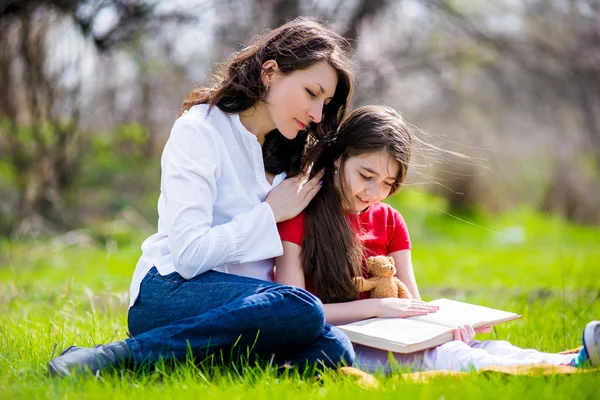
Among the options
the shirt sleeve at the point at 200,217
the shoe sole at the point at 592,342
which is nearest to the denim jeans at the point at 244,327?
the shirt sleeve at the point at 200,217

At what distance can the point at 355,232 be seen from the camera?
2953 millimetres

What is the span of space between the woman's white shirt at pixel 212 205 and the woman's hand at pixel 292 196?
7 cm

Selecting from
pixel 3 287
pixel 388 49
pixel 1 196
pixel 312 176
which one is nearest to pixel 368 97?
pixel 388 49

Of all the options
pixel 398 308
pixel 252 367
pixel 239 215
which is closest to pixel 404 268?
pixel 398 308

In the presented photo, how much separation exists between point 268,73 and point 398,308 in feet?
3.51

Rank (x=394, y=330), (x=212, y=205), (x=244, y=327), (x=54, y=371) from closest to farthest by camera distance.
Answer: (x=54, y=371) → (x=244, y=327) → (x=394, y=330) → (x=212, y=205)

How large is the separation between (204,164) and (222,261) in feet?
1.22

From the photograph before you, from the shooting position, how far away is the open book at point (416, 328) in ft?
7.93

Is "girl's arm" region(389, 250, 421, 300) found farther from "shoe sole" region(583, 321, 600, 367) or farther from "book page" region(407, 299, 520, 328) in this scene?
"shoe sole" region(583, 321, 600, 367)

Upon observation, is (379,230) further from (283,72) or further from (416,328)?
(283,72)

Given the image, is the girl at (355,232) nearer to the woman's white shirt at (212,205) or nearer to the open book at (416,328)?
the open book at (416,328)

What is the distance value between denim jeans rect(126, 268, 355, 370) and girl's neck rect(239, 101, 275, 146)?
0.70 metres

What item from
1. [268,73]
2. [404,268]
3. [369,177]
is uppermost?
[268,73]

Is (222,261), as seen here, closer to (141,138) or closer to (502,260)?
(502,260)
